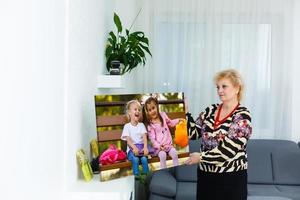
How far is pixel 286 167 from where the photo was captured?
3605 mm

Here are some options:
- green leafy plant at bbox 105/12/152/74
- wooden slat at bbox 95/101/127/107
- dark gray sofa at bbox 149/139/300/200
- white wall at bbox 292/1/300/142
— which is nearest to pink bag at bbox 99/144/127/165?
wooden slat at bbox 95/101/127/107

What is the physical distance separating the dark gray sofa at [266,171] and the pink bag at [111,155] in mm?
1482

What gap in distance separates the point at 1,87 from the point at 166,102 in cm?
125

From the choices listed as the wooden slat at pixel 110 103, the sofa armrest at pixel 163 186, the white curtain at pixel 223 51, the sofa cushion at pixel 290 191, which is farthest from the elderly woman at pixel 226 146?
the white curtain at pixel 223 51

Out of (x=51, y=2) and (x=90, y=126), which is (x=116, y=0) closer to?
(x=90, y=126)

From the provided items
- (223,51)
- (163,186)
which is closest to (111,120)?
(163,186)

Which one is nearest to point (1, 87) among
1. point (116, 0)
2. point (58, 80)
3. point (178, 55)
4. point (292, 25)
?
point (58, 80)

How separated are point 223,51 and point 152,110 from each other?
2194mm

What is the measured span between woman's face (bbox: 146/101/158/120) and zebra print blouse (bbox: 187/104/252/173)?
0.44 m

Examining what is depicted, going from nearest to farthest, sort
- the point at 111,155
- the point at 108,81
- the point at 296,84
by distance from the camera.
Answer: the point at 111,155, the point at 108,81, the point at 296,84

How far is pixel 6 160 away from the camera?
1.10 m

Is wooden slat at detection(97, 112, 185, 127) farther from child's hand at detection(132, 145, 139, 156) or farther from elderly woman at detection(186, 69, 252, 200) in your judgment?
elderly woman at detection(186, 69, 252, 200)

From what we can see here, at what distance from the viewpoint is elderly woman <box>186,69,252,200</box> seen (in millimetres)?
2184

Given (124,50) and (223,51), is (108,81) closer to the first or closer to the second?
(124,50)
